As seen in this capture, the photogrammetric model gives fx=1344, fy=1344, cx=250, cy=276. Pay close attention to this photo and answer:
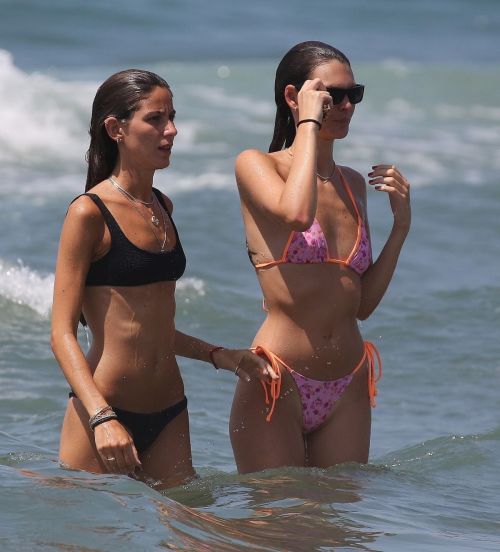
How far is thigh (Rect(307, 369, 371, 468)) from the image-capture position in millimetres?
5148

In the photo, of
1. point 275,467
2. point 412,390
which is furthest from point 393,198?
point 412,390

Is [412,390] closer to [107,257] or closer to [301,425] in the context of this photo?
[301,425]

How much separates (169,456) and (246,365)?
44 cm

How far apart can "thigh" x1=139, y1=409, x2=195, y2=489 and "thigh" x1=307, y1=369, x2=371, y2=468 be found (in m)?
0.54

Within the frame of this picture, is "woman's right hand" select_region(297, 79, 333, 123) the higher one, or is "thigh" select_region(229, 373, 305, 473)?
"woman's right hand" select_region(297, 79, 333, 123)

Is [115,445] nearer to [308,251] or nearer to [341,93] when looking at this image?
[308,251]

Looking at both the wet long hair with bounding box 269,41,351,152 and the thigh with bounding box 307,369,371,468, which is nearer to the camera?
the wet long hair with bounding box 269,41,351,152

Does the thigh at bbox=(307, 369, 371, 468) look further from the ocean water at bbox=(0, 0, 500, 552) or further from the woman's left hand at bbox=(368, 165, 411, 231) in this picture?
the woman's left hand at bbox=(368, 165, 411, 231)

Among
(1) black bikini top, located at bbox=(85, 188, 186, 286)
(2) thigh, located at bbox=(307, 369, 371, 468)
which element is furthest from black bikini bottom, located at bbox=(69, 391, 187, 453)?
(2) thigh, located at bbox=(307, 369, 371, 468)

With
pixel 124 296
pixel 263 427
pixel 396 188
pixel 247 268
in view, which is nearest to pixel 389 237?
pixel 396 188

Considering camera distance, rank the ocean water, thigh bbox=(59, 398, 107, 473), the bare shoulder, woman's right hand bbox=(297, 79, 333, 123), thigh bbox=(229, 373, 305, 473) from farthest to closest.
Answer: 1. the bare shoulder
2. thigh bbox=(229, 373, 305, 473)
3. the ocean water
4. woman's right hand bbox=(297, 79, 333, 123)
5. thigh bbox=(59, 398, 107, 473)

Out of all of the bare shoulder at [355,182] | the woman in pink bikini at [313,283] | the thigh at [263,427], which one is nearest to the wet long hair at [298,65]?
the woman in pink bikini at [313,283]

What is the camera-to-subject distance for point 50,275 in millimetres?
10555

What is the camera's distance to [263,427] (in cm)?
501
